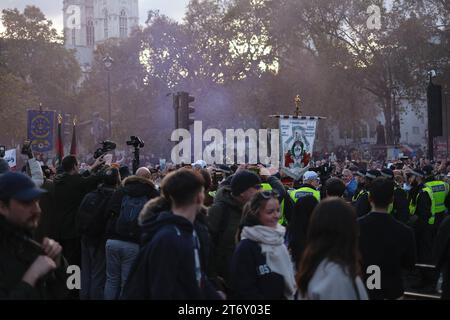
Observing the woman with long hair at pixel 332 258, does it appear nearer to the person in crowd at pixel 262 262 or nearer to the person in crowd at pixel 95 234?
the person in crowd at pixel 262 262

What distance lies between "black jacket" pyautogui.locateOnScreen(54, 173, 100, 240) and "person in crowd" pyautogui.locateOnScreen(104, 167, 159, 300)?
1142 millimetres

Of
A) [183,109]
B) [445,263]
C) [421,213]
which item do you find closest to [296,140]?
[183,109]

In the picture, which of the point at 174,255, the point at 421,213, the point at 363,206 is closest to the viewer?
the point at 174,255

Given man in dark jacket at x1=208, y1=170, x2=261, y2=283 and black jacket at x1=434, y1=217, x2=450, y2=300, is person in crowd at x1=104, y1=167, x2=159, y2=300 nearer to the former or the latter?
man in dark jacket at x1=208, y1=170, x2=261, y2=283

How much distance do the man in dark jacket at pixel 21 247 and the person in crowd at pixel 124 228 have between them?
332 centimetres

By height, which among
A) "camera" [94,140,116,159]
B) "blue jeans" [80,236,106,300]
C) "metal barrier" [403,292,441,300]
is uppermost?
"camera" [94,140,116,159]

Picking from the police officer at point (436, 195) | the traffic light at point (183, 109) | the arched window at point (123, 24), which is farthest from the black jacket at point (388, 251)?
the arched window at point (123, 24)

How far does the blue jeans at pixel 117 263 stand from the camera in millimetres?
7094

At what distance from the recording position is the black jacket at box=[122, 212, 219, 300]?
363 centimetres

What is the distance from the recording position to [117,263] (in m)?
7.20

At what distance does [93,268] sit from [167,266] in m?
4.56

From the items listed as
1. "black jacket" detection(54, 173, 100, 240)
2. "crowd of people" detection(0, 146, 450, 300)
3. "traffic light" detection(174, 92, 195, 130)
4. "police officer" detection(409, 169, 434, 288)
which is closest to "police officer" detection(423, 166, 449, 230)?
"police officer" detection(409, 169, 434, 288)

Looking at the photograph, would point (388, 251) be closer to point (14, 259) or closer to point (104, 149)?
point (14, 259)
